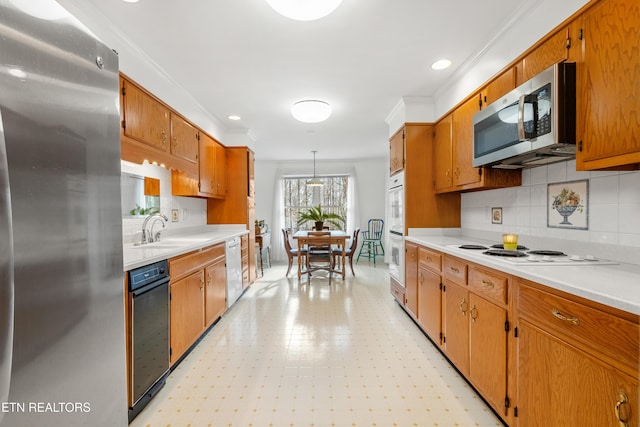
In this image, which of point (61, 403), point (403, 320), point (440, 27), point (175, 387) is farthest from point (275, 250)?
point (61, 403)

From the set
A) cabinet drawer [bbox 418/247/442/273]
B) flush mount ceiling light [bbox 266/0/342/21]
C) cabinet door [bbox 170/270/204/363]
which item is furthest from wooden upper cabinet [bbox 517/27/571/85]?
cabinet door [bbox 170/270/204/363]

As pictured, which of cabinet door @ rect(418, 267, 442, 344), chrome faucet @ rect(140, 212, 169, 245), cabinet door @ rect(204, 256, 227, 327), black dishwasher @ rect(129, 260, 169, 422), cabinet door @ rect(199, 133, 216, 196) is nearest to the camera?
black dishwasher @ rect(129, 260, 169, 422)

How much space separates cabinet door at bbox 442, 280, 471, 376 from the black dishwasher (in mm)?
1966

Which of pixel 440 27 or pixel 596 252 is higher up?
pixel 440 27

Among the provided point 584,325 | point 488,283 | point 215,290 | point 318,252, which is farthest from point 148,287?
point 318,252

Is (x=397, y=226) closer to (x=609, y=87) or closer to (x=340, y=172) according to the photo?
(x=609, y=87)

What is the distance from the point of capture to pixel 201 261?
251cm

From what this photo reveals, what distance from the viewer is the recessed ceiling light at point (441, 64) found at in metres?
2.37

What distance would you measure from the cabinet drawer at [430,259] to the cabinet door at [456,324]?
0.60 ft

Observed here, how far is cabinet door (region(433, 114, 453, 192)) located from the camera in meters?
2.74

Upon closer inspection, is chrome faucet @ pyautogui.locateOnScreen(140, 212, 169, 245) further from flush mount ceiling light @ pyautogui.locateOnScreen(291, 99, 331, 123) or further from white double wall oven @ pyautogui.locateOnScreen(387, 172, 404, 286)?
white double wall oven @ pyautogui.locateOnScreen(387, 172, 404, 286)

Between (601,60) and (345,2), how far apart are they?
130cm

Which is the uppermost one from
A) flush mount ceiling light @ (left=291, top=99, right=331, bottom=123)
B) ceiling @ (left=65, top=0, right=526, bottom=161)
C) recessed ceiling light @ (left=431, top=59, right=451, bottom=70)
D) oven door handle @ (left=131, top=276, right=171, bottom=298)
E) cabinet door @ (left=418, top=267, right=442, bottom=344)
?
recessed ceiling light @ (left=431, top=59, right=451, bottom=70)

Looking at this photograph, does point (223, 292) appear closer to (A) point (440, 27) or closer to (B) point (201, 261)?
(B) point (201, 261)
